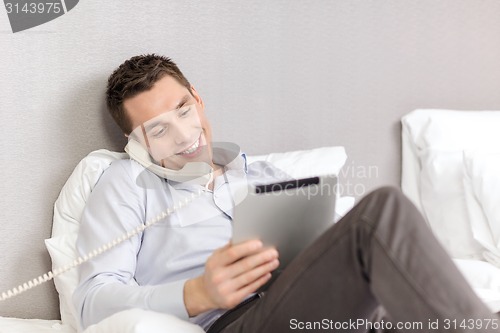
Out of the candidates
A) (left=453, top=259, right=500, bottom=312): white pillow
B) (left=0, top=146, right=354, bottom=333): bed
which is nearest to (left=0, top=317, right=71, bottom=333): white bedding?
(left=0, top=146, right=354, bottom=333): bed

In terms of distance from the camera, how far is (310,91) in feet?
6.94

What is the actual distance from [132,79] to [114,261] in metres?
0.49

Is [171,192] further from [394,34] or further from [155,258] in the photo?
[394,34]

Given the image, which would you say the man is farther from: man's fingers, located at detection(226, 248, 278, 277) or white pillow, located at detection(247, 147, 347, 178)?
white pillow, located at detection(247, 147, 347, 178)

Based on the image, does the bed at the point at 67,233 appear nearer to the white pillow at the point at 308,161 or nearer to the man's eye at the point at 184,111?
the man's eye at the point at 184,111

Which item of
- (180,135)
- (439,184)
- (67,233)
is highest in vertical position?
(180,135)

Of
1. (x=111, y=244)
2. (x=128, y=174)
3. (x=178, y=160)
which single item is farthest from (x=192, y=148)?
(x=111, y=244)

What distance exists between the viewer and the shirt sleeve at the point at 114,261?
134 cm

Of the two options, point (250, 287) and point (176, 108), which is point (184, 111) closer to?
point (176, 108)

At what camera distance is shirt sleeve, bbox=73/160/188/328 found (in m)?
1.34

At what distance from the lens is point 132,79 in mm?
1664

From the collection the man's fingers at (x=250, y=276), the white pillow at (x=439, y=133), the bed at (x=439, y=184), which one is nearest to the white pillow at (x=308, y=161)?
the bed at (x=439, y=184)

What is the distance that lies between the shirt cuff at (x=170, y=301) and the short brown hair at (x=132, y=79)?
1.74 feet

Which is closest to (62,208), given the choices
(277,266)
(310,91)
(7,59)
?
(7,59)
